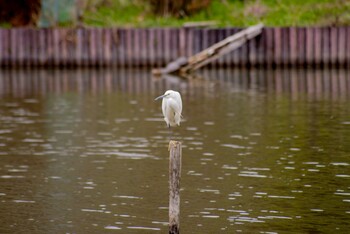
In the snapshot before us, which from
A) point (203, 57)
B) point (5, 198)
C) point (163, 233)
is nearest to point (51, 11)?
point (203, 57)

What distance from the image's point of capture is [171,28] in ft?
190

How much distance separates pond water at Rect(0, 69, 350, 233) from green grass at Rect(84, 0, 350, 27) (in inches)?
445

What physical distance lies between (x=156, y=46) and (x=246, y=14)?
611 cm

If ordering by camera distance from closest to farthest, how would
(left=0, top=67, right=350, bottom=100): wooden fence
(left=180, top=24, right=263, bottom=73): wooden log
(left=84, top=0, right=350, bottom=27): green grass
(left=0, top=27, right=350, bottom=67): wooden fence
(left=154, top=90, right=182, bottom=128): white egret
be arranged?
(left=154, top=90, right=182, bottom=128): white egret < (left=0, top=67, right=350, bottom=100): wooden fence < (left=180, top=24, right=263, bottom=73): wooden log < (left=0, top=27, right=350, bottom=67): wooden fence < (left=84, top=0, right=350, bottom=27): green grass

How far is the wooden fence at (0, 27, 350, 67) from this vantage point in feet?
184

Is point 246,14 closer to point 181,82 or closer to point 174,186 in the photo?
point 181,82

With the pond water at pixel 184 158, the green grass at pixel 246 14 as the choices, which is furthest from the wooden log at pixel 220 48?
the pond water at pixel 184 158

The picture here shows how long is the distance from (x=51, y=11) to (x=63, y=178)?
3888 cm

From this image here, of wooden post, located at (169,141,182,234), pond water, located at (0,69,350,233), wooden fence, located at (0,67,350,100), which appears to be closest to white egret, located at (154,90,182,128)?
pond water, located at (0,69,350,233)

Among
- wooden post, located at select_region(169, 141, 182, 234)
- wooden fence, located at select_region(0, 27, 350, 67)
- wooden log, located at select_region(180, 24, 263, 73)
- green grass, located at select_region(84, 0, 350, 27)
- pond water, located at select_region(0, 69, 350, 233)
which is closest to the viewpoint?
wooden post, located at select_region(169, 141, 182, 234)

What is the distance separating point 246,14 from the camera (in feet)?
201

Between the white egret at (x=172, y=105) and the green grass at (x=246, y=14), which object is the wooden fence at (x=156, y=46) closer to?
the green grass at (x=246, y=14)

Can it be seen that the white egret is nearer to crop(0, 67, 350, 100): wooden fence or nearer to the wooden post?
the wooden post

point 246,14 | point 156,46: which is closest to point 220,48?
point 156,46
